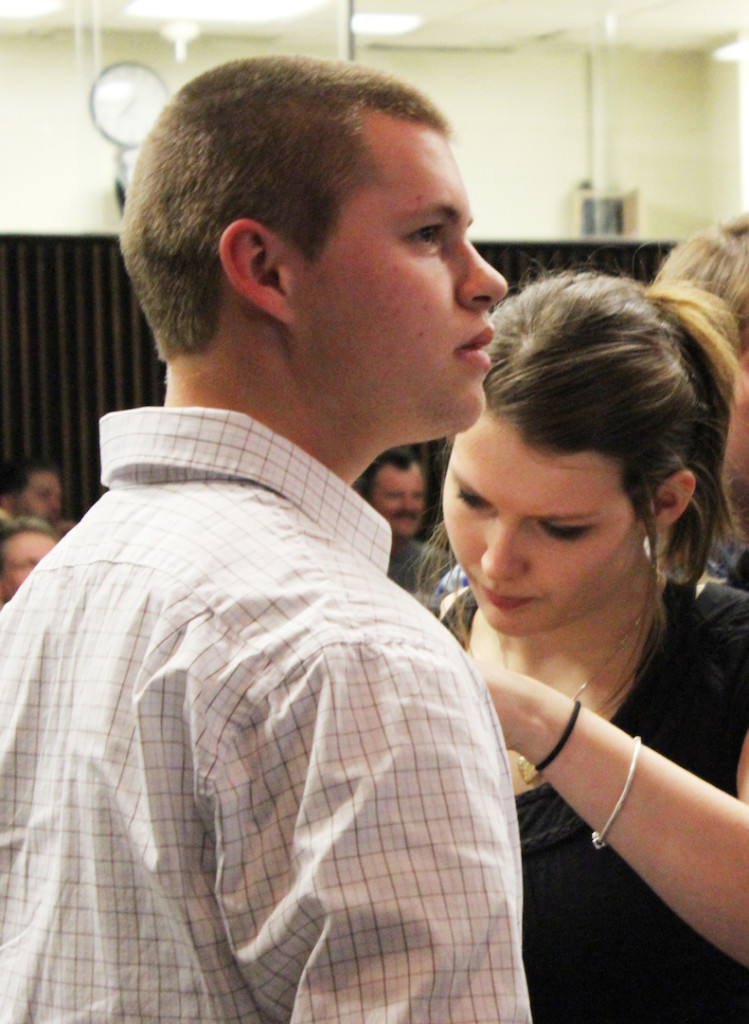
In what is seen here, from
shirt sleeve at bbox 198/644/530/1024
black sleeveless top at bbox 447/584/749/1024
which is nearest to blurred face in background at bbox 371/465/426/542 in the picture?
black sleeveless top at bbox 447/584/749/1024

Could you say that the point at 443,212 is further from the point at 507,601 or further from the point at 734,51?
the point at 734,51

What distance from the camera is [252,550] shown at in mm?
859

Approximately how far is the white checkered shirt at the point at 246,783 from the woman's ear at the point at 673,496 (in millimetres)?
813

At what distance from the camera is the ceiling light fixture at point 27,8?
638 centimetres

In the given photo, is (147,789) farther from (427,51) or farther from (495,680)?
(427,51)

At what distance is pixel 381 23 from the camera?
6703mm

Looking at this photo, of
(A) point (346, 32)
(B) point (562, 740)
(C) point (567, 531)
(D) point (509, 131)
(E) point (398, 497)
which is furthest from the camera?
(D) point (509, 131)

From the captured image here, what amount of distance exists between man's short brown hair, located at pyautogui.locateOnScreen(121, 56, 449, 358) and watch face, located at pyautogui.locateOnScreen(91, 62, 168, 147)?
19.0 ft

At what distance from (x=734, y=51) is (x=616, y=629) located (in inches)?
253

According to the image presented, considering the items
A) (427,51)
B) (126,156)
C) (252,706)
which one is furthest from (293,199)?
(427,51)

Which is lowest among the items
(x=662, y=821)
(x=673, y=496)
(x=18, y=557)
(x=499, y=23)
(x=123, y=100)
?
(x=18, y=557)

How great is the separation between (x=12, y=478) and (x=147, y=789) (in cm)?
522

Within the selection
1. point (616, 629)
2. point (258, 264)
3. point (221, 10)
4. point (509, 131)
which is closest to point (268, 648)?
point (258, 264)

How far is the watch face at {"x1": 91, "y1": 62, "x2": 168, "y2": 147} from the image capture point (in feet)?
21.2
